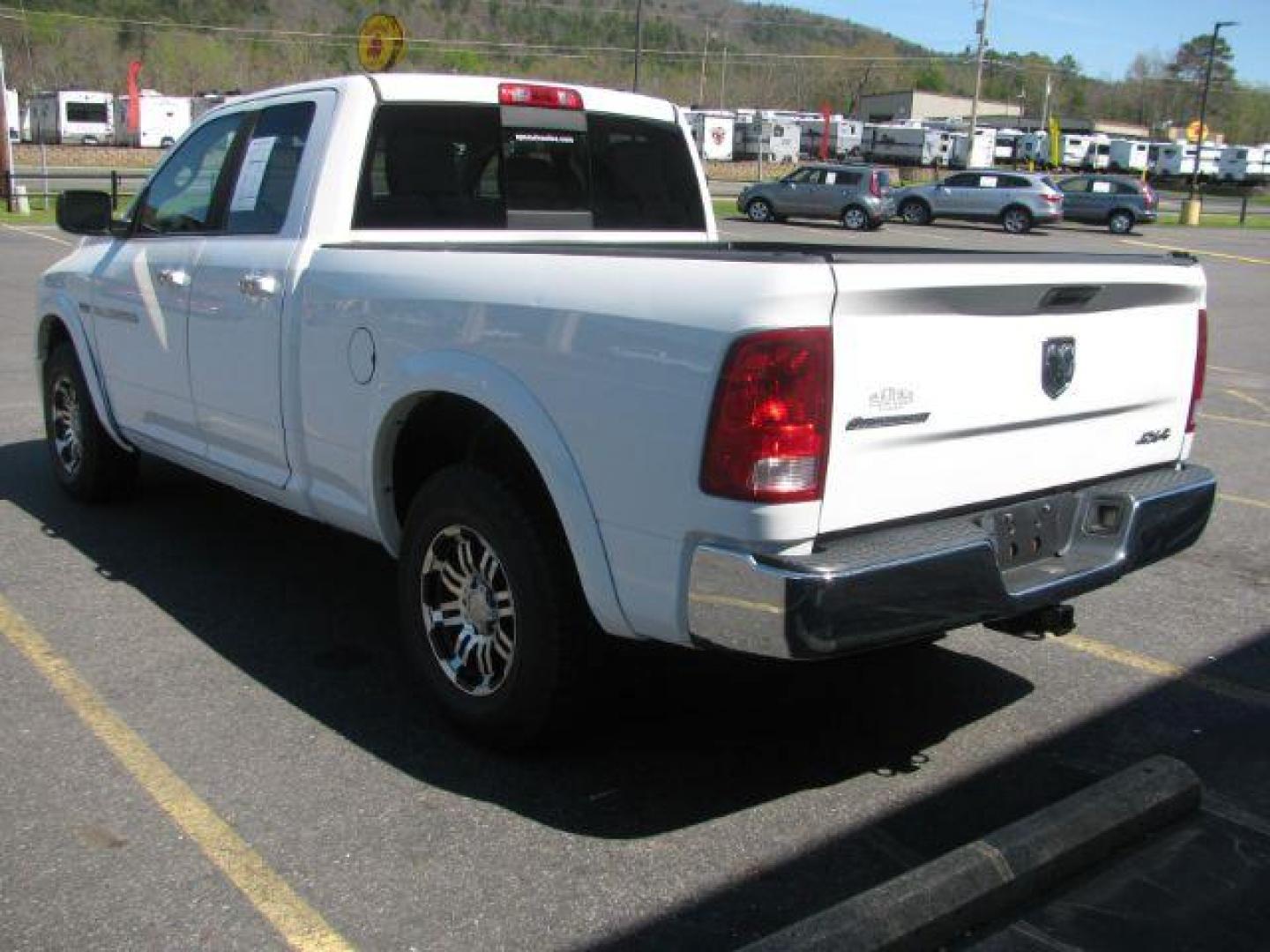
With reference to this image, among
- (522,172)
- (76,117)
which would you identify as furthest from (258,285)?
(76,117)

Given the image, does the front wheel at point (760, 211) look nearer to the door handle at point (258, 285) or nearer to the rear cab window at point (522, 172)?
the rear cab window at point (522, 172)

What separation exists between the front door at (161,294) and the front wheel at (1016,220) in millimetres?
34164

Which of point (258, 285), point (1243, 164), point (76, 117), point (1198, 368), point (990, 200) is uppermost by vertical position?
point (1243, 164)

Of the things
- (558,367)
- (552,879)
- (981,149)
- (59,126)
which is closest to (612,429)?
(558,367)

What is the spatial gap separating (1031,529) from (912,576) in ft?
2.04

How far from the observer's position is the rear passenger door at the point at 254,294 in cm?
441

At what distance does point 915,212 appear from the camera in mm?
38062

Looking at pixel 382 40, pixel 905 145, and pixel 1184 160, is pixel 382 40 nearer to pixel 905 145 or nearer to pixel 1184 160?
pixel 905 145

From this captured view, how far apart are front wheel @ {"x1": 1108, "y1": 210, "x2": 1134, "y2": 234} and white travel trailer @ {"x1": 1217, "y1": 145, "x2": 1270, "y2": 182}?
151ft

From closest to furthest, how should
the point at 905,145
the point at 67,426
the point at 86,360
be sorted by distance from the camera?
the point at 86,360 → the point at 67,426 → the point at 905,145

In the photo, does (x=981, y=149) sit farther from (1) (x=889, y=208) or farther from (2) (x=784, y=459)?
(2) (x=784, y=459)

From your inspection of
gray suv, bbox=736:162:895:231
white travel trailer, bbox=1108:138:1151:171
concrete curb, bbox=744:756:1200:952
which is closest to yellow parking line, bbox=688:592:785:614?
concrete curb, bbox=744:756:1200:952

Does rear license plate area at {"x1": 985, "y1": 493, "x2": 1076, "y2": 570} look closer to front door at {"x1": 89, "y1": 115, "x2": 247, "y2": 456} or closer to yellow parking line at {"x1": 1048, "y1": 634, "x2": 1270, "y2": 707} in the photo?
yellow parking line at {"x1": 1048, "y1": 634, "x2": 1270, "y2": 707}

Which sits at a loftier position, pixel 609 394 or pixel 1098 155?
pixel 1098 155
